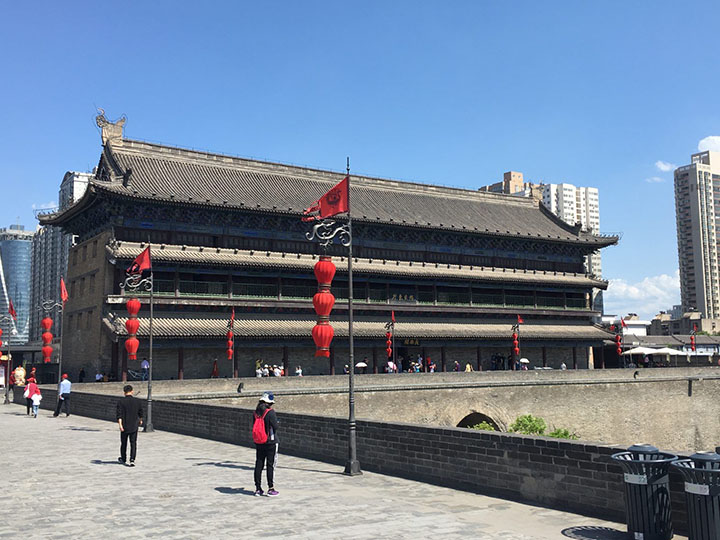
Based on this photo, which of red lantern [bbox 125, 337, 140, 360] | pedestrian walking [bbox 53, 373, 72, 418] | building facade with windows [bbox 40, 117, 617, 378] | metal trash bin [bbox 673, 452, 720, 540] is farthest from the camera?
building facade with windows [bbox 40, 117, 617, 378]

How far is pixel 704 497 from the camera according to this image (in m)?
7.79

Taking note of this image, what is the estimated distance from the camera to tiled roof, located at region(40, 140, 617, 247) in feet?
139

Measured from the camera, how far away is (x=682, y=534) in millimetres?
8984

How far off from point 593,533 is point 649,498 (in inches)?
49.5

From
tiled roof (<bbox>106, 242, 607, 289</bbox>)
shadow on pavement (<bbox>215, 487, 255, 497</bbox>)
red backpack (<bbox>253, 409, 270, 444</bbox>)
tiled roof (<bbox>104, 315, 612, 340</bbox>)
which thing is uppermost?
tiled roof (<bbox>106, 242, 607, 289</bbox>)

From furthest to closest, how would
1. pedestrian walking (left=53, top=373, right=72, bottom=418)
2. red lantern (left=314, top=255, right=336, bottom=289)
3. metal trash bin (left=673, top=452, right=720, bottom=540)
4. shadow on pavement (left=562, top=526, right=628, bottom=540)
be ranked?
1. pedestrian walking (left=53, top=373, right=72, bottom=418)
2. red lantern (left=314, top=255, right=336, bottom=289)
3. shadow on pavement (left=562, top=526, right=628, bottom=540)
4. metal trash bin (left=673, top=452, right=720, bottom=540)

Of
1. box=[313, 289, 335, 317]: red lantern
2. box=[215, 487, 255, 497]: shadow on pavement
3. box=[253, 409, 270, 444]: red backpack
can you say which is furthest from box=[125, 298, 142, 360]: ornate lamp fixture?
box=[253, 409, 270, 444]: red backpack

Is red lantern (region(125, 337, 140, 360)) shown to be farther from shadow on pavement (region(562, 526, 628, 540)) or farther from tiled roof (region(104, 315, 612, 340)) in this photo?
shadow on pavement (region(562, 526, 628, 540))

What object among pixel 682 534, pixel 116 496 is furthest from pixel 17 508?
pixel 682 534

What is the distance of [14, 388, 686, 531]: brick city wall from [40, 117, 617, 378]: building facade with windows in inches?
892

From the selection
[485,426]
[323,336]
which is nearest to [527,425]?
[485,426]

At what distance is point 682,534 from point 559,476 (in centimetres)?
231

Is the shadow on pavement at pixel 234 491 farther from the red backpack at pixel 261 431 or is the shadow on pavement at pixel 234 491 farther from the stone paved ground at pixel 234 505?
the red backpack at pixel 261 431

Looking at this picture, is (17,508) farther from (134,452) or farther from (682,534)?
(682,534)
